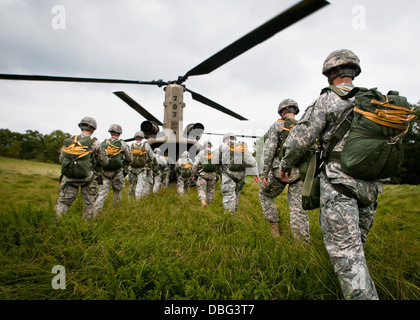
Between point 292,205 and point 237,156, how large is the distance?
1.62 metres

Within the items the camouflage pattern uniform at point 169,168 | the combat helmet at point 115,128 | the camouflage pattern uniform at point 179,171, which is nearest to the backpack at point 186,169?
the camouflage pattern uniform at point 179,171

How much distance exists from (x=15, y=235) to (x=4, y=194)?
107 inches

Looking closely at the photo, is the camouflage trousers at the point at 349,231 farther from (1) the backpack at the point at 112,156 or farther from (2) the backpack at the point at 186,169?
(2) the backpack at the point at 186,169

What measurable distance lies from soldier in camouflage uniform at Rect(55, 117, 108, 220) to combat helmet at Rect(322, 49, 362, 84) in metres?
3.81

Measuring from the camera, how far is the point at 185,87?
25.2ft

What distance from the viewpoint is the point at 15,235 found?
9.09ft

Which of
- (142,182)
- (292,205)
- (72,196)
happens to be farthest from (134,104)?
(292,205)

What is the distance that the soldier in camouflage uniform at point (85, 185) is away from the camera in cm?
351

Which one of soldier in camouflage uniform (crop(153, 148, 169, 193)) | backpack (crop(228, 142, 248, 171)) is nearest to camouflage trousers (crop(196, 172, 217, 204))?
backpack (crop(228, 142, 248, 171))

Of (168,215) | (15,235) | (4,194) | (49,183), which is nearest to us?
(15,235)
